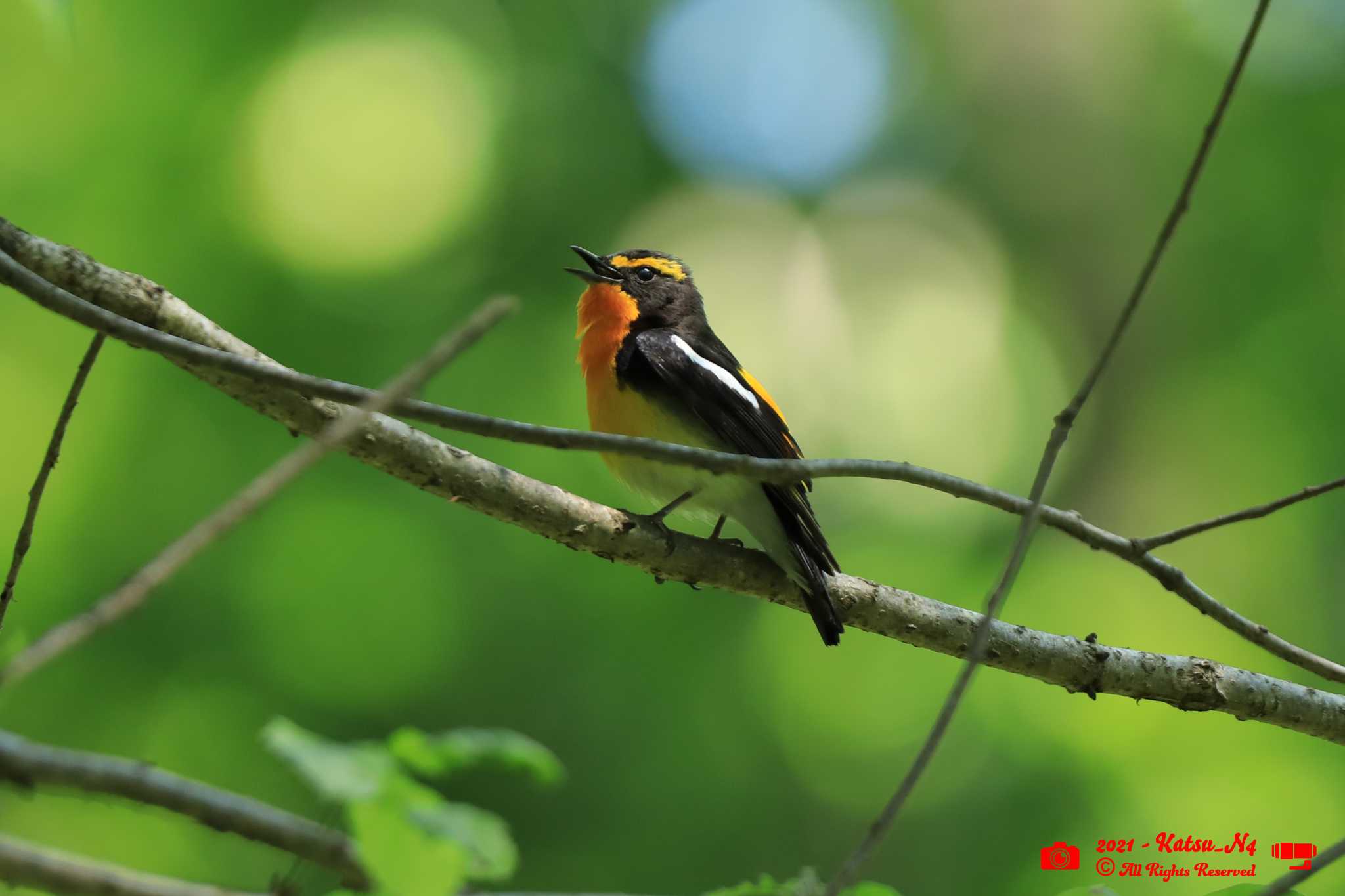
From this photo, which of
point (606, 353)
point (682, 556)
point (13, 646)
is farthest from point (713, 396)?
point (13, 646)

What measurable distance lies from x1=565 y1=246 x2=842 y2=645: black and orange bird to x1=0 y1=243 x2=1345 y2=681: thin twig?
1.29 metres

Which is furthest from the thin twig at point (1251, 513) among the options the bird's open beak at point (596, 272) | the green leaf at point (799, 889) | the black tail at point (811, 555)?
the bird's open beak at point (596, 272)

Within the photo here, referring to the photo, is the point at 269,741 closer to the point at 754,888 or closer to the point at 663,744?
the point at 754,888

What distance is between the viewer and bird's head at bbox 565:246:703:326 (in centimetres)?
573

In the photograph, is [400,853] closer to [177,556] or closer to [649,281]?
[177,556]

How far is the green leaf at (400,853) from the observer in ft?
4.27

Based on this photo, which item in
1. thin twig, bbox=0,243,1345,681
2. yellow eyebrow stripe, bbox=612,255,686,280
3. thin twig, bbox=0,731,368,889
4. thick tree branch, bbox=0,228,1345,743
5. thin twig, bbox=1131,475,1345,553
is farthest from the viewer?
yellow eyebrow stripe, bbox=612,255,686,280

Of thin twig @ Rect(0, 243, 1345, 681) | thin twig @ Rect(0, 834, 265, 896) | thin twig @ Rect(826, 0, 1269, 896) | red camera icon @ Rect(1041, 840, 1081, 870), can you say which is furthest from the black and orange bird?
thin twig @ Rect(0, 834, 265, 896)

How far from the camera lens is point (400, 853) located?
1.32 meters

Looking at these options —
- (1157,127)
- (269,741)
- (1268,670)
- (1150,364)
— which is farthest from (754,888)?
(1157,127)

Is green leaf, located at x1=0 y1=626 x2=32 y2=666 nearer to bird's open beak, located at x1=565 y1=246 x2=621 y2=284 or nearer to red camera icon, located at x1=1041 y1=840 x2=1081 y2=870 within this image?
bird's open beak, located at x1=565 y1=246 x2=621 y2=284

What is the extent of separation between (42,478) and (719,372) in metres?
2.92

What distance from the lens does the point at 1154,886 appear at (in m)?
8.69

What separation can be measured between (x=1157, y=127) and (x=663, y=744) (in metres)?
10.8
